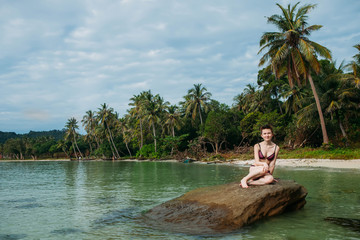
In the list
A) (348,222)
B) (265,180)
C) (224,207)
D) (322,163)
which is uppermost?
(265,180)

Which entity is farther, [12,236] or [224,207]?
[224,207]

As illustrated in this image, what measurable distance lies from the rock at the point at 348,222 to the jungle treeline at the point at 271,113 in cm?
2125

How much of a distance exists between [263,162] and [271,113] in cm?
3641

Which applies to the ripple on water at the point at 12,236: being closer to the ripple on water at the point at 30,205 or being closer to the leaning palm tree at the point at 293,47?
the ripple on water at the point at 30,205

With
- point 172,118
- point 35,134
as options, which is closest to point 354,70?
point 172,118

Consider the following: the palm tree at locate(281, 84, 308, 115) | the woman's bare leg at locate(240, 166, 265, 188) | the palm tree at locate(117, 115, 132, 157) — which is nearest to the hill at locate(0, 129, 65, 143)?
the palm tree at locate(117, 115, 132, 157)

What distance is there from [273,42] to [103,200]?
24.0m

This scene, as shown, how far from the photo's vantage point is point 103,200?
35.0 feet

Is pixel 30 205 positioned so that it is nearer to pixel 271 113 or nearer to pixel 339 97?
pixel 339 97

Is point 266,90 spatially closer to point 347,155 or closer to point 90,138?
point 347,155

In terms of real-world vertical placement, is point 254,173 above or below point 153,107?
below

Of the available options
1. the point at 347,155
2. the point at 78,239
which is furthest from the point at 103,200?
the point at 347,155

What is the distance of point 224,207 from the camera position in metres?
6.38

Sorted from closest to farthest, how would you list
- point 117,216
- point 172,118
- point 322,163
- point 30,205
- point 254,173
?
1. point 254,173
2. point 117,216
3. point 30,205
4. point 322,163
5. point 172,118
